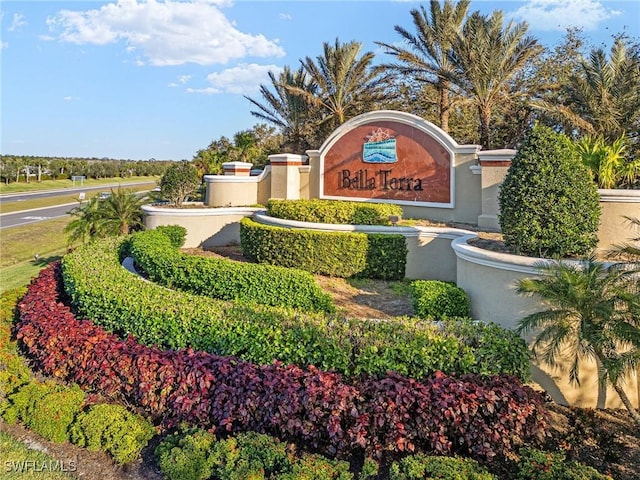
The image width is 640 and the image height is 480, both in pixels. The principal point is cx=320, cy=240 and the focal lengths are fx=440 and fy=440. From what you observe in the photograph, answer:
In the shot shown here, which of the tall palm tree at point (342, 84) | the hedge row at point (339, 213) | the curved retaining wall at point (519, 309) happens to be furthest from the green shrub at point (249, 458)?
the tall palm tree at point (342, 84)

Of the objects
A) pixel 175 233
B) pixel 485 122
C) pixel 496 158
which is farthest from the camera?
pixel 485 122

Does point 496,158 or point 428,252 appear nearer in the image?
point 428,252

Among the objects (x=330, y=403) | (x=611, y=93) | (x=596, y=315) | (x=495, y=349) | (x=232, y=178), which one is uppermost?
(x=611, y=93)

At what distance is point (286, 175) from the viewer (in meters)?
14.9

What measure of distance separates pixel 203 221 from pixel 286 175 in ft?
10.9

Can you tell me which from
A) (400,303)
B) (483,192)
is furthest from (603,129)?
(400,303)

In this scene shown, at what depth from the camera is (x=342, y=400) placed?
415 centimetres

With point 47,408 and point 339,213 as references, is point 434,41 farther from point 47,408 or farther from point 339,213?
point 47,408

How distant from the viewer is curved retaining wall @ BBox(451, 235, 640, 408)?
5.52m

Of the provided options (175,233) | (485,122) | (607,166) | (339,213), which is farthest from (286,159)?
(607,166)

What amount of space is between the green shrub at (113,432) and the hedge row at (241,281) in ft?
11.2

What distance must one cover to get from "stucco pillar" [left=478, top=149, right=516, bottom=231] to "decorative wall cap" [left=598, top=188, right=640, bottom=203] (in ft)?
11.0

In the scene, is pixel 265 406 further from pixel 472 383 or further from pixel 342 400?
pixel 472 383

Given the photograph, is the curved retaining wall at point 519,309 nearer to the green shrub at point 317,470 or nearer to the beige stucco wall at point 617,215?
the beige stucco wall at point 617,215
